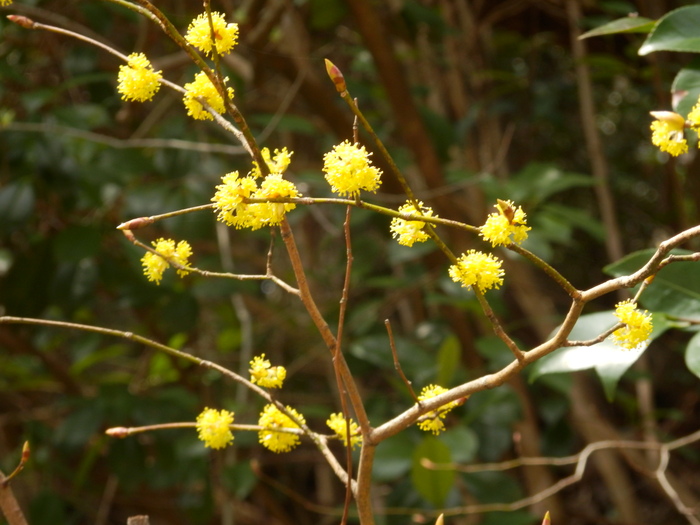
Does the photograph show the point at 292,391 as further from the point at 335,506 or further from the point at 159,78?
the point at 159,78

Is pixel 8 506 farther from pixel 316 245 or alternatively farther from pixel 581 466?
pixel 316 245

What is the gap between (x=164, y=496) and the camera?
5.78ft

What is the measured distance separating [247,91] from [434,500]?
967 millimetres

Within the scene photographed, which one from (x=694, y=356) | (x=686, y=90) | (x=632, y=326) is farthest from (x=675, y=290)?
(x=632, y=326)

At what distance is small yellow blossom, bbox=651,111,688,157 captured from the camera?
0.42 m

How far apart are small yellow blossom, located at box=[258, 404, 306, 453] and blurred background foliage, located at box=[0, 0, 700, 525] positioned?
59cm

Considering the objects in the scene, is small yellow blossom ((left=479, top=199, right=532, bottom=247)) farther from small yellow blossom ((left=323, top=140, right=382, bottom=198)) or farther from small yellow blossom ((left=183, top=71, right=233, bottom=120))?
small yellow blossom ((left=183, top=71, right=233, bottom=120))

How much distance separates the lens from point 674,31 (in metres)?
0.67

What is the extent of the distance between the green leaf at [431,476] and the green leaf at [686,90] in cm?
62

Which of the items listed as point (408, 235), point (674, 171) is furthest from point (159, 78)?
point (674, 171)

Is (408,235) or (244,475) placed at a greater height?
(244,475)

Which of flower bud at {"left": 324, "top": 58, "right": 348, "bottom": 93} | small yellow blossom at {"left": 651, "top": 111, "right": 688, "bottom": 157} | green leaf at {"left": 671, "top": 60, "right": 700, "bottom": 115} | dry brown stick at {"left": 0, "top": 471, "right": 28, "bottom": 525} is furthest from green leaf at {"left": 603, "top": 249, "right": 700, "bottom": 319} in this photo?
dry brown stick at {"left": 0, "top": 471, "right": 28, "bottom": 525}

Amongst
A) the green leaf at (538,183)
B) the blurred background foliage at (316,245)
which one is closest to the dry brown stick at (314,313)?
the blurred background foliage at (316,245)

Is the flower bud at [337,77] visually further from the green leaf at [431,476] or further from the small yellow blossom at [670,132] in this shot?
the green leaf at [431,476]
